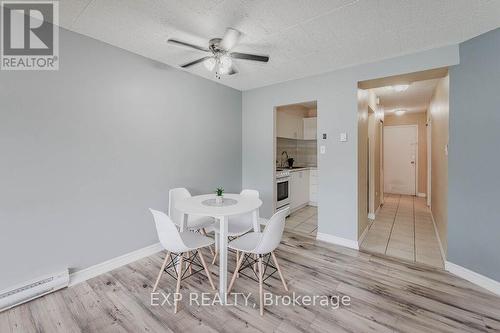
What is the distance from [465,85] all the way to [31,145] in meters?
4.23

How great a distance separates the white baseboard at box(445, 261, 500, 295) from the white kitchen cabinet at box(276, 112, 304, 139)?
3.32 meters

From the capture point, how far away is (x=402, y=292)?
2027 mm

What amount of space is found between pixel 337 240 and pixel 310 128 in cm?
328

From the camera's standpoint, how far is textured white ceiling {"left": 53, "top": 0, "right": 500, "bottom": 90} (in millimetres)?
1729

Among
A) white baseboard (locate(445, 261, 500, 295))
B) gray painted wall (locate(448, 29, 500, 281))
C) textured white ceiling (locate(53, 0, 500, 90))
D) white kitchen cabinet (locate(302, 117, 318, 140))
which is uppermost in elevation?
textured white ceiling (locate(53, 0, 500, 90))

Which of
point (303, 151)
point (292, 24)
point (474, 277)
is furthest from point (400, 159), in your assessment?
point (292, 24)

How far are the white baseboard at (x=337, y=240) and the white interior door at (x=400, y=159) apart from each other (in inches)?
190

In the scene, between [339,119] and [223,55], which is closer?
[223,55]

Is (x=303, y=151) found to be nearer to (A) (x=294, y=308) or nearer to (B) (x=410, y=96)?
(B) (x=410, y=96)

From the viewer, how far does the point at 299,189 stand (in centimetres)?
495

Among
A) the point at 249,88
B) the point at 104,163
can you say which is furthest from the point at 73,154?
the point at 249,88

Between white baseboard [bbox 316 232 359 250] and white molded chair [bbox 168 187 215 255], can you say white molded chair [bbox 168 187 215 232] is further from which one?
white baseboard [bbox 316 232 359 250]

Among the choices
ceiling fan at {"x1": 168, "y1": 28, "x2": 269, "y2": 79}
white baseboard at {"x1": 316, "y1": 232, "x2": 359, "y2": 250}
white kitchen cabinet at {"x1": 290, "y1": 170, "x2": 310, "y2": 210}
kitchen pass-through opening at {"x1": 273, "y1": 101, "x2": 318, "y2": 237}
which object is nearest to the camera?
ceiling fan at {"x1": 168, "y1": 28, "x2": 269, "y2": 79}

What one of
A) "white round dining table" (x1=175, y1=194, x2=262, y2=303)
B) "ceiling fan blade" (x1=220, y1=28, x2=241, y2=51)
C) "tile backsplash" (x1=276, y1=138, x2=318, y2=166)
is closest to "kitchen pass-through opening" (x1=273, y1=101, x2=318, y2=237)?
"tile backsplash" (x1=276, y1=138, x2=318, y2=166)
